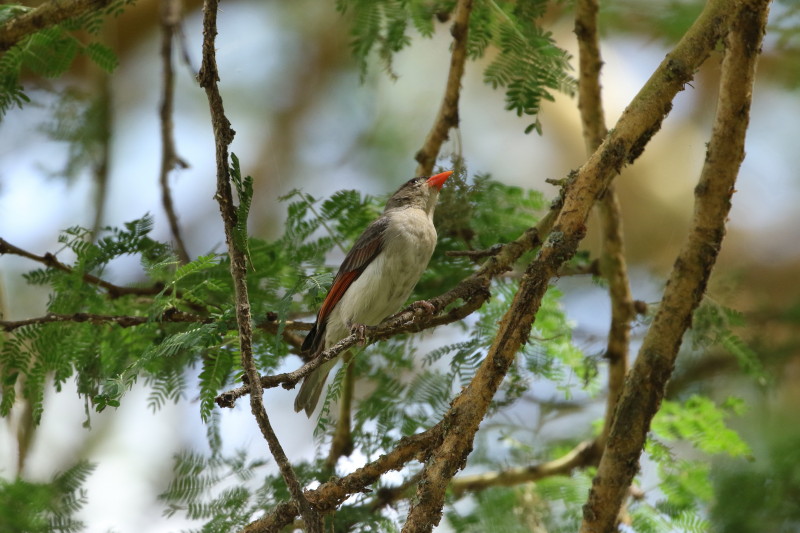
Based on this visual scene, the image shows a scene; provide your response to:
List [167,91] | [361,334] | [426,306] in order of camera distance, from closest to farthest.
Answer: [361,334] < [426,306] < [167,91]

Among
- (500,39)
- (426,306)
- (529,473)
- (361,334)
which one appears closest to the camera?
(361,334)

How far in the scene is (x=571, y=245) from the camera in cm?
303

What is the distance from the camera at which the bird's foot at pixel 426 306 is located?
3.29m

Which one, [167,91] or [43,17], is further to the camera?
[167,91]

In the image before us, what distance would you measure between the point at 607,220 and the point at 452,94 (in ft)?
3.80

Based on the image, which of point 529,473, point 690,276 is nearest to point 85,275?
point 690,276

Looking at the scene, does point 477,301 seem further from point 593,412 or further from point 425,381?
point 593,412

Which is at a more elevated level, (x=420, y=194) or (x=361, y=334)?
(x=420, y=194)

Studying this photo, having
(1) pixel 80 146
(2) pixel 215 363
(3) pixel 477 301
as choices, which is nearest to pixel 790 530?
(3) pixel 477 301

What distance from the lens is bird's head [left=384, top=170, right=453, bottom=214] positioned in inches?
194

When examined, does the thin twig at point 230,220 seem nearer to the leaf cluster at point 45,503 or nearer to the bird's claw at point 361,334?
the bird's claw at point 361,334

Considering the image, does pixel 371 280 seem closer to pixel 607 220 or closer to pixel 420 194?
pixel 420 194

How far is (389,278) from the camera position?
14.4ft

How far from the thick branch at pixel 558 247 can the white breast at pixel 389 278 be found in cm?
118
